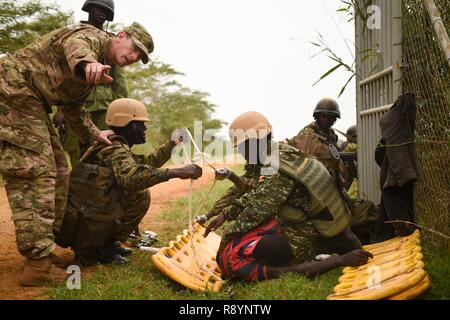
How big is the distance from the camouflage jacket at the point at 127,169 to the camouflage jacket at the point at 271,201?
72 centimetres

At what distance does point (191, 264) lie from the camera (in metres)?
3.81

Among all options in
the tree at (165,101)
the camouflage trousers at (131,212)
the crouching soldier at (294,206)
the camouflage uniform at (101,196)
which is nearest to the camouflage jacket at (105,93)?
the camouflage uniform at (101,196)

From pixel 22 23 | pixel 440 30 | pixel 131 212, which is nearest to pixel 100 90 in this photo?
pixel 131 212

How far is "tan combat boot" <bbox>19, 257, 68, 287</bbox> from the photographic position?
11.0 ft

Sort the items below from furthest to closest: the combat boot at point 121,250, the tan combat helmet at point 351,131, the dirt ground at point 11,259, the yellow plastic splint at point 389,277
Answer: the tan combat helmet at point 351,131, the combat boot at point 121,250, the dirt ground at point 11,259, the yellow plastic splint at point 389,277

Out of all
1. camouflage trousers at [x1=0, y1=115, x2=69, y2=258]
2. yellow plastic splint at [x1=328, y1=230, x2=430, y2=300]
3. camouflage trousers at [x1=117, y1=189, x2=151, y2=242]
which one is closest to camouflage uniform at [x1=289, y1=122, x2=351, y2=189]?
yellow plastic splint at [x1=328, y1=230, x2=430, y2=300]

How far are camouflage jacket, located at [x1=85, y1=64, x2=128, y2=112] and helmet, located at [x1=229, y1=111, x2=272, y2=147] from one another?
1904 millimetres

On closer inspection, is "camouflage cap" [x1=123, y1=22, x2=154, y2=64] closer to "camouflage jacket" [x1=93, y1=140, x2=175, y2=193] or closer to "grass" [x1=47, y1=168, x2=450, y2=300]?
"camouflage jacket" [x1=93, y1=140, x2=175, y2=193]

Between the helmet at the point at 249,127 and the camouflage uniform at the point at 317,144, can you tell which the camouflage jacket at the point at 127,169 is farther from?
the camouflage uniform at the point at 317,144

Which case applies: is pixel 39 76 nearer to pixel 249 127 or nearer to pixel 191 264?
pixel 249 127

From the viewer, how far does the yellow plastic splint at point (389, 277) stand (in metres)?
2.58

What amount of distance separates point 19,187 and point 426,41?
3.14 m
